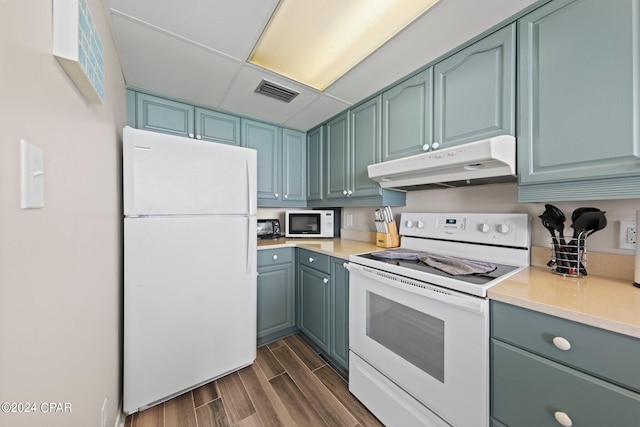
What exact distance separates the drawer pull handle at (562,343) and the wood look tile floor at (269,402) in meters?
1.06

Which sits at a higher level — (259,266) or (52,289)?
(52,289)

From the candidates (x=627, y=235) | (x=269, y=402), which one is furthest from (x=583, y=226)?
(x=269, y=402)

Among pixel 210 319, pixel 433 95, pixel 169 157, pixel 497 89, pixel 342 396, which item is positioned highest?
pixel 433 95

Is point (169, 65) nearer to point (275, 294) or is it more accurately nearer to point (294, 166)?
point (294, 166)

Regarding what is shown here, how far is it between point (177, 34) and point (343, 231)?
2.06m

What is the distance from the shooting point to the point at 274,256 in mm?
2104

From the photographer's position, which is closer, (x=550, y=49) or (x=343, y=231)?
(x=550, y=49)

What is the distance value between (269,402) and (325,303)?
0.70 m

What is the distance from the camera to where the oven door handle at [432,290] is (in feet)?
3.08

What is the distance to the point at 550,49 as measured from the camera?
1.04 m

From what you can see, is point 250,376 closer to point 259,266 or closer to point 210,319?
point 210,319

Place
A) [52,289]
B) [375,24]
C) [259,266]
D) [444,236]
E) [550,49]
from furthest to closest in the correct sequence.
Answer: [259,266]
[444,236]
[375,24]
[550,49]
[52,289]

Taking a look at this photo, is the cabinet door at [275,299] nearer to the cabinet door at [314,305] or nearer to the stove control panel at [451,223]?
the cabinet door at [314,305]

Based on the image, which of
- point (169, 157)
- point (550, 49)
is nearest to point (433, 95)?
point (550, 49)
